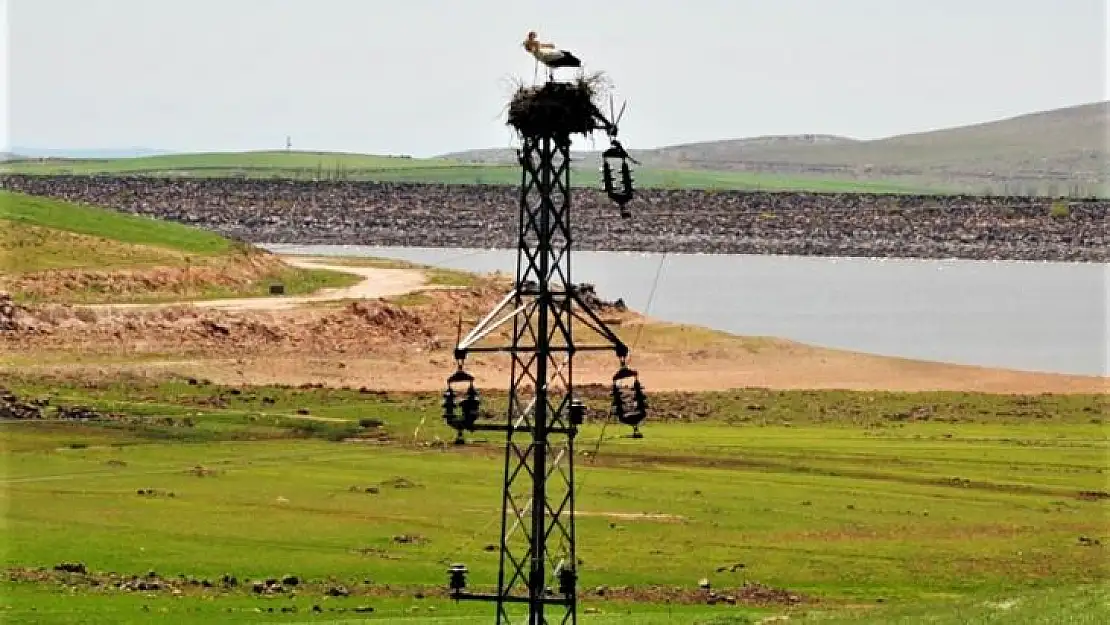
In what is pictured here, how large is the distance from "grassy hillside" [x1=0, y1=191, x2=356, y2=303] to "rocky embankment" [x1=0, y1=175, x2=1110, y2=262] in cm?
3597

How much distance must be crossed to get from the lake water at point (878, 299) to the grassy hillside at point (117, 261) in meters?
13.3

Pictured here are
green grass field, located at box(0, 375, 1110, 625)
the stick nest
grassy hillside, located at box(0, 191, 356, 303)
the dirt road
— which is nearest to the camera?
the stick nest

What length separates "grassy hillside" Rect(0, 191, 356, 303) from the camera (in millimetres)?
76312

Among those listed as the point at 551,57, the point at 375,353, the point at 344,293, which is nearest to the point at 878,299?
the point at 344,293

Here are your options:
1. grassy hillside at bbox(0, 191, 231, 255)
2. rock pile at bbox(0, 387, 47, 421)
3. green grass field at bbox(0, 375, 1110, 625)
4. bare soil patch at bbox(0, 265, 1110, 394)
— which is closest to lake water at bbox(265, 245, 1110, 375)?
bare soil patch at bbox(0, 265, 1110, 394)

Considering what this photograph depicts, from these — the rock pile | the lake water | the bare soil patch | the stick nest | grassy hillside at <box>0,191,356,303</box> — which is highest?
the stick nest

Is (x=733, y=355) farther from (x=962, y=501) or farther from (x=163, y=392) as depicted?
(x=962, y=501)

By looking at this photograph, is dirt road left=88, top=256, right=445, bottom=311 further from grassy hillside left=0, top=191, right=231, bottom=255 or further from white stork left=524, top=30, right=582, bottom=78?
white stork left=524, top=30, right=582, bottom=78

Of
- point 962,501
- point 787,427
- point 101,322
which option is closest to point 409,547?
point 962,501

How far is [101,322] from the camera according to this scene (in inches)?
2724

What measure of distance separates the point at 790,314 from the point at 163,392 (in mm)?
38219

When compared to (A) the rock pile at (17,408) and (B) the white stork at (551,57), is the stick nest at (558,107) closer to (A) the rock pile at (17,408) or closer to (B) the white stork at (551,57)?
(B) the white stork at (551,57)

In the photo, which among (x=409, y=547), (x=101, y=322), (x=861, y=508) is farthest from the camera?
(x=101, y=322)

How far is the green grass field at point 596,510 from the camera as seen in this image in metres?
Answer: 32.0
